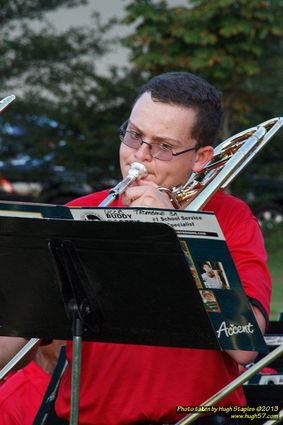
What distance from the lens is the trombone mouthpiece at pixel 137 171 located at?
3.06 metres

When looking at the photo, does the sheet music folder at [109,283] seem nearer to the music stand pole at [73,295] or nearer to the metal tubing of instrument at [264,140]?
the music stand pole at [73,295]

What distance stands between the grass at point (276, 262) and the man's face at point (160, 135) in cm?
502

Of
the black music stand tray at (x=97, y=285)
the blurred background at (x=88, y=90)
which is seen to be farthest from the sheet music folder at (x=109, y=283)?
the blurred background at (x=88, y=90)

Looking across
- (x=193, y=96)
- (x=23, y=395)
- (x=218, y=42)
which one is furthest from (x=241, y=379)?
(x=218, y=42)

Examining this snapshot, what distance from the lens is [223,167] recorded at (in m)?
3.33

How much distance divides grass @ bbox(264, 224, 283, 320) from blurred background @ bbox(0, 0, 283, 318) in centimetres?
3

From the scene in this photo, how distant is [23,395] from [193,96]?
4.00 feet

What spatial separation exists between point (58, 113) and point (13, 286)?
10.7m

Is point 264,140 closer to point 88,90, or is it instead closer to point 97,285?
point 97,285

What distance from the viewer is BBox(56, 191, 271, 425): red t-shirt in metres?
2.95

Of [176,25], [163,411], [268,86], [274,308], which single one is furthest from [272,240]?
[163,411]

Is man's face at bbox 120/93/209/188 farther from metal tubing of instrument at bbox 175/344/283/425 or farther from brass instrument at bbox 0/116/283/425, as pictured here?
metal tubing of instrument at bbox 175/344/283/425

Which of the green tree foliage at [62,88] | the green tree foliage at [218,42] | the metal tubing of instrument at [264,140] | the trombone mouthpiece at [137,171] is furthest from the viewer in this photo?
the green tree foliage at [62,88]

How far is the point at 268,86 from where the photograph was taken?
13172 mm
